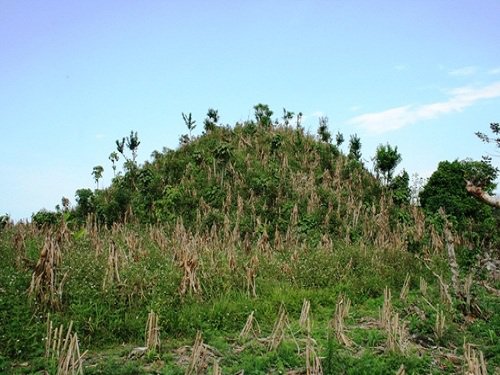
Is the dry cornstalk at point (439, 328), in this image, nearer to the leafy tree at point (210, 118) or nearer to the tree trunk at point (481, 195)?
the tree trunk at point (481, 195)

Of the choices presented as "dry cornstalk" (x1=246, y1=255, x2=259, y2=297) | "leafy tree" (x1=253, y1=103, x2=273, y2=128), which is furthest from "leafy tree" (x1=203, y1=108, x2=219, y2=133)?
"dry cornstalk" (x1=246, y1=255, x2=259, y2=297)

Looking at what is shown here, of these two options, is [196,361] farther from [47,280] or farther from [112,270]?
[47,280]

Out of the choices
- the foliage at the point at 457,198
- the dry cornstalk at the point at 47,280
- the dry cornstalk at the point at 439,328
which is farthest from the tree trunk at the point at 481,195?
the foliage at the point at 457,198

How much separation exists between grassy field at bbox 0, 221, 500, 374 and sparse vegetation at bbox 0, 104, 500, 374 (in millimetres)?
41

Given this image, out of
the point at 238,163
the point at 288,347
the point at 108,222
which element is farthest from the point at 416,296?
the point at 108,222

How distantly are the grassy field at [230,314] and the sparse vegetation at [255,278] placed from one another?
41mm

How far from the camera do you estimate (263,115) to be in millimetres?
29719

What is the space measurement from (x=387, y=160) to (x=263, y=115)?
349 inches

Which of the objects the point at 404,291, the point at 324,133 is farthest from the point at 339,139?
the point at 404,291

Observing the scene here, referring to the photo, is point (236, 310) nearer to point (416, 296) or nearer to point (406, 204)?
point (416, 296)

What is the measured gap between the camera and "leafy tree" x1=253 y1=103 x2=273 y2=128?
1155 inches

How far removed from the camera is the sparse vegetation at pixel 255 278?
26.2 feet

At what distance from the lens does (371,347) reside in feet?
26.9

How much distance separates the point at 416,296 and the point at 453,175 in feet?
34.5
